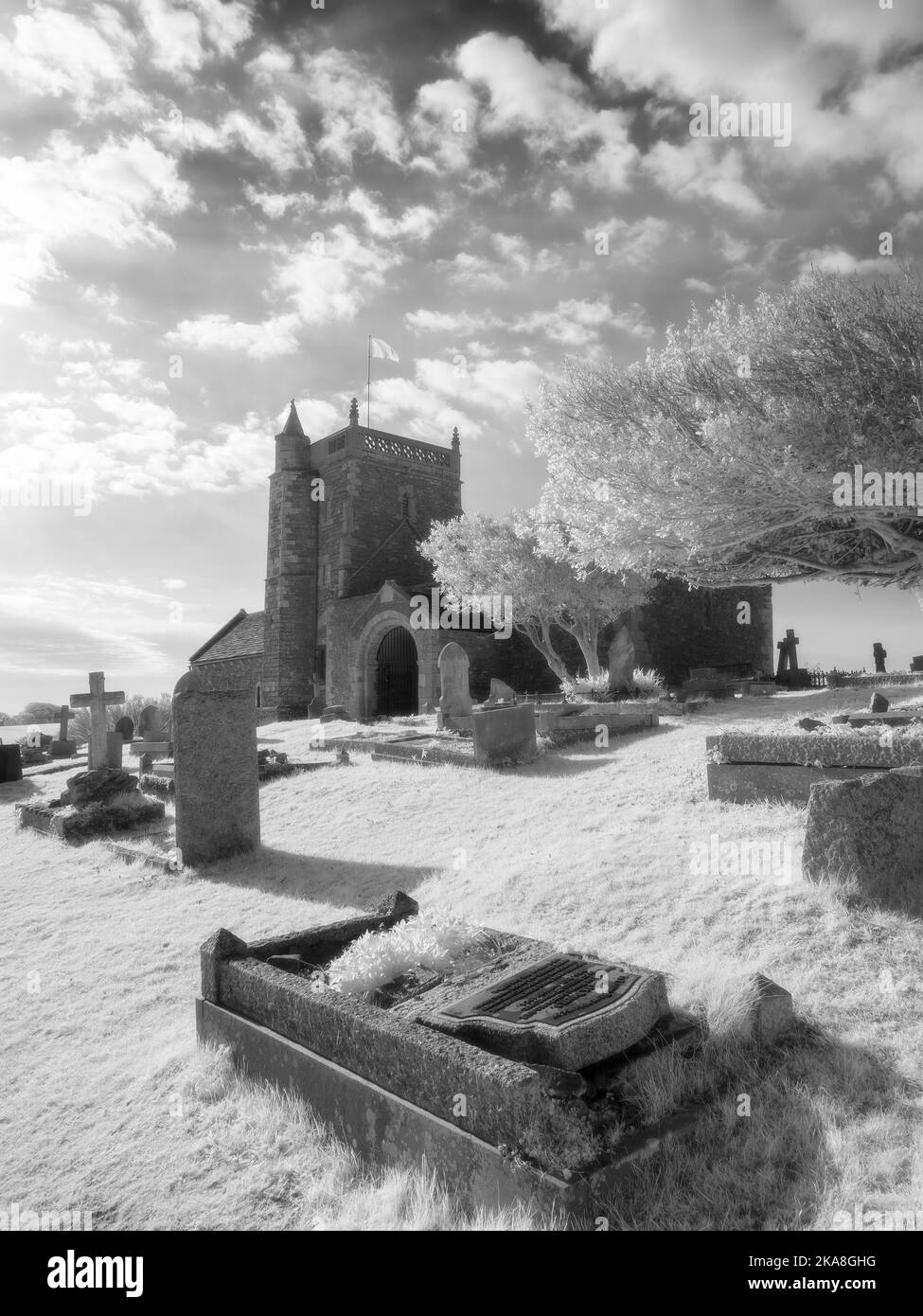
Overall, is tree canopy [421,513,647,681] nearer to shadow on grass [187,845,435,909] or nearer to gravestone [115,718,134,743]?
gravestone [115,718,134,743]

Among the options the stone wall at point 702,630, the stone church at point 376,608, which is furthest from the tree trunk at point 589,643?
the stone wall at point 702,630

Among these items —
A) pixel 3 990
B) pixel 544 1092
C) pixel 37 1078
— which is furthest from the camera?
pixel 3 990

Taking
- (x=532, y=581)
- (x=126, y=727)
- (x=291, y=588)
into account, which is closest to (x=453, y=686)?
(x=532, y=581)

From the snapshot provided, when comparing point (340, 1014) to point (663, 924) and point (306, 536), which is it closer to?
point (663, 924)

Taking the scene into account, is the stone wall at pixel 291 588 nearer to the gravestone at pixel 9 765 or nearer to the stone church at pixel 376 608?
the stone church at pixel 376 608

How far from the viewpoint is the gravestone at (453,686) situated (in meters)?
15.6

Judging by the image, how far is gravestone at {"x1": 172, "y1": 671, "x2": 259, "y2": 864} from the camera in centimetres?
922

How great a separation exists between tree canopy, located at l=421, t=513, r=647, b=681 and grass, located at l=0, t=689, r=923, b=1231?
12.8 meters

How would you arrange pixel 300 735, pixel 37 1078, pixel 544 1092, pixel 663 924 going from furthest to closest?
pixel 300 735, pixel 663 924, pixel 37 1078, pixel 544 1092

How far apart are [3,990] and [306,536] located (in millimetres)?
26878

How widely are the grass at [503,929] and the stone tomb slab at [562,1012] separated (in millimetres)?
276

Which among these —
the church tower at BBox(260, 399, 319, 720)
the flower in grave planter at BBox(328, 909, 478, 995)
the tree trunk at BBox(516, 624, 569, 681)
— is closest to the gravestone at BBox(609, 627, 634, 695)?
the tree trunk at BBox(516, 624, 569, 681)

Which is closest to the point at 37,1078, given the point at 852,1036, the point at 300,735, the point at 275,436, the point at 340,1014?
the point at 340,1014
